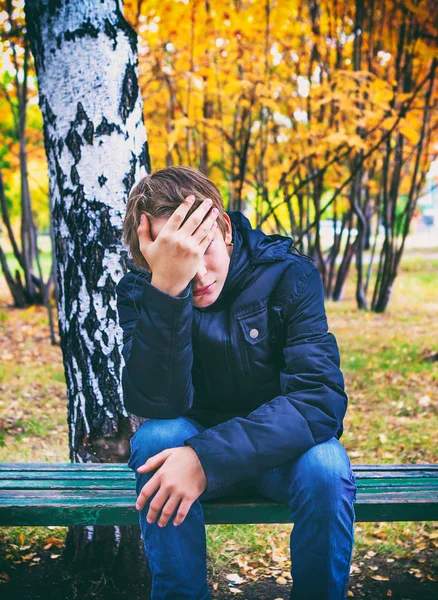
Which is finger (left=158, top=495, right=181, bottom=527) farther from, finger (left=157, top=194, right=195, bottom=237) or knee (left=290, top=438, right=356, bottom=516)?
finger (left=157, top=194, right=195, bottom=237)

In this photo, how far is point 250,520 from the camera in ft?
6.26

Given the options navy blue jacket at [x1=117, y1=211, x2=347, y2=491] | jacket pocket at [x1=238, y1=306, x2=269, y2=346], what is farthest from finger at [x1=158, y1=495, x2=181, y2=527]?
jacket pocket at [x1=238, y1=306, x2=269, y2=346]

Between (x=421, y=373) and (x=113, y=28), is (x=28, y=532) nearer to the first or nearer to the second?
(x=113, y=28)

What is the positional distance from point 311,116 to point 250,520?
22.5 ft

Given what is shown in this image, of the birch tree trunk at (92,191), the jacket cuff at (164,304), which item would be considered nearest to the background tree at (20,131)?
the birch tree trunk at (92,191)

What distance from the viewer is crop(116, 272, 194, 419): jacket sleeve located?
1.80m

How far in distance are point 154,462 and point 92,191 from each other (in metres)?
1.15

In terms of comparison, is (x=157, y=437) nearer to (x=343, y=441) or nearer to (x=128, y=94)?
(x=128, y=94)

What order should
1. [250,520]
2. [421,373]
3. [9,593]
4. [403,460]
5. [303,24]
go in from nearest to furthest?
[250,520]
[9,593]
[403,460]
[421,373]
[303,24]

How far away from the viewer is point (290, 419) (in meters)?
1.77

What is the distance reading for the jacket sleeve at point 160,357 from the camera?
180 cm

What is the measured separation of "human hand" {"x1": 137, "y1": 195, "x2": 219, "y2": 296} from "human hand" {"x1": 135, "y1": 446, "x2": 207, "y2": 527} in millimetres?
457

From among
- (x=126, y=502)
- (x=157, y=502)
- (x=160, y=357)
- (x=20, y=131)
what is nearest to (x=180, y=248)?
(x=160, y=357)

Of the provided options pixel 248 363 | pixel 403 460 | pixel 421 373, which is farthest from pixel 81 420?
pixel 421 373
